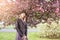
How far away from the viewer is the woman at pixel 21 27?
168 centimetres

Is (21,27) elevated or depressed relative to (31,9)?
depressed

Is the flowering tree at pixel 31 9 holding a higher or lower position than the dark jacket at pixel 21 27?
higher

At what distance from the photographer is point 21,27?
1701mm

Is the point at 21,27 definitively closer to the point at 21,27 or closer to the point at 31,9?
the point at 21,27

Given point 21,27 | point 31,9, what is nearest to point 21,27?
point 21,27

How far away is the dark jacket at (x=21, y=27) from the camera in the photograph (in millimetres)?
1686

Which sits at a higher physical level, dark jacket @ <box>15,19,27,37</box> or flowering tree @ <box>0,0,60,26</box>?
flowering tree @ <box>0,0,60,26</box>

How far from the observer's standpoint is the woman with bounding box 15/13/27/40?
168 cm

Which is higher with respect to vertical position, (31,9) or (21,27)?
(31,9)

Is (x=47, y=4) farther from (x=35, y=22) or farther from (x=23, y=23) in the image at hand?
(x=23, y=23)

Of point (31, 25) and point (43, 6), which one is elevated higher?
point (43, 6)

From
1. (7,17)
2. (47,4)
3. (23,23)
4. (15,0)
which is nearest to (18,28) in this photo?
(23,23)

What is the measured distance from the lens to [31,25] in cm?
171

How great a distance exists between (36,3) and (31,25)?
280mm
